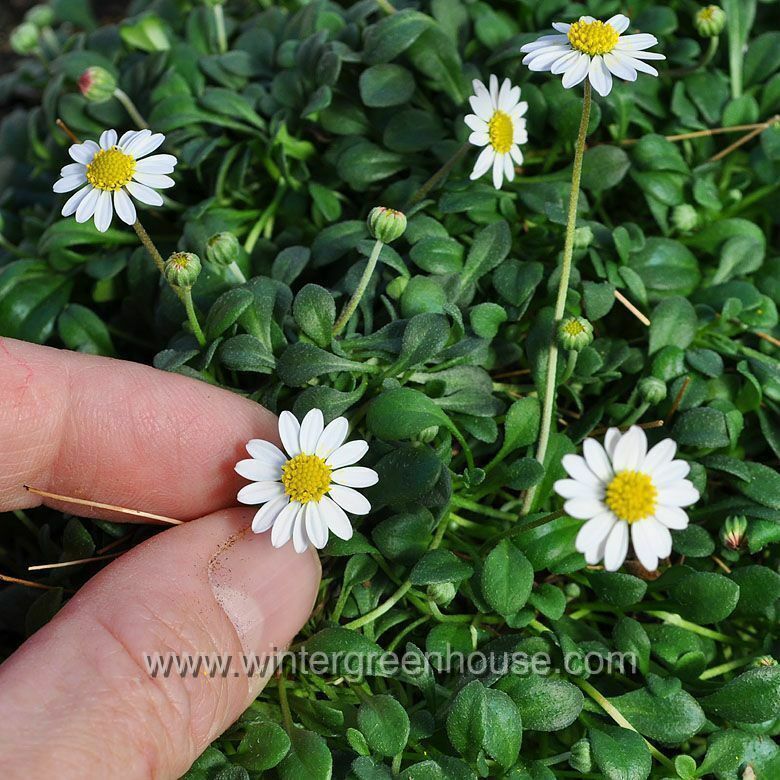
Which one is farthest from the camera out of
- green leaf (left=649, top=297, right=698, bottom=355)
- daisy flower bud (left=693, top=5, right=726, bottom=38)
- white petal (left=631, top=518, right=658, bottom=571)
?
daisy flower bud (left=693, top=5, right=726, bottom=38)

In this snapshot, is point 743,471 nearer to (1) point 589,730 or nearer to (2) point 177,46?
(1) point 589,730

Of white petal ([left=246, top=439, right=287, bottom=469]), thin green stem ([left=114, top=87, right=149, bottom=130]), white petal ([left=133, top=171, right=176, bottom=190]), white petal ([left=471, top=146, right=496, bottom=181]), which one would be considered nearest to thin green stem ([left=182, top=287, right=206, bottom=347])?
white petal ([left=133, top=171, right=176, bottom=190])

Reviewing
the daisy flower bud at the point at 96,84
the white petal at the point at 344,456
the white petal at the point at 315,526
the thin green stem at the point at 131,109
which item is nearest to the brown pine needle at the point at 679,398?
the white petal at the point at 344,456

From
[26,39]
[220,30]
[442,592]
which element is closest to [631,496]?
[442,592]

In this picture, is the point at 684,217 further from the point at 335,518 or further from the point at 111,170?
the point at 111,170

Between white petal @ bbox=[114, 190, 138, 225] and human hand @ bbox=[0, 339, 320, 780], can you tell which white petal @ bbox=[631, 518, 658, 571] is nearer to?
human hand @ bbox=[0, 339, 320, 780]

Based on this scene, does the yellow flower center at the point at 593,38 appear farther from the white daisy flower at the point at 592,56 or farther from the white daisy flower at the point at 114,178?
the white daisy flower at the point at 114,178
